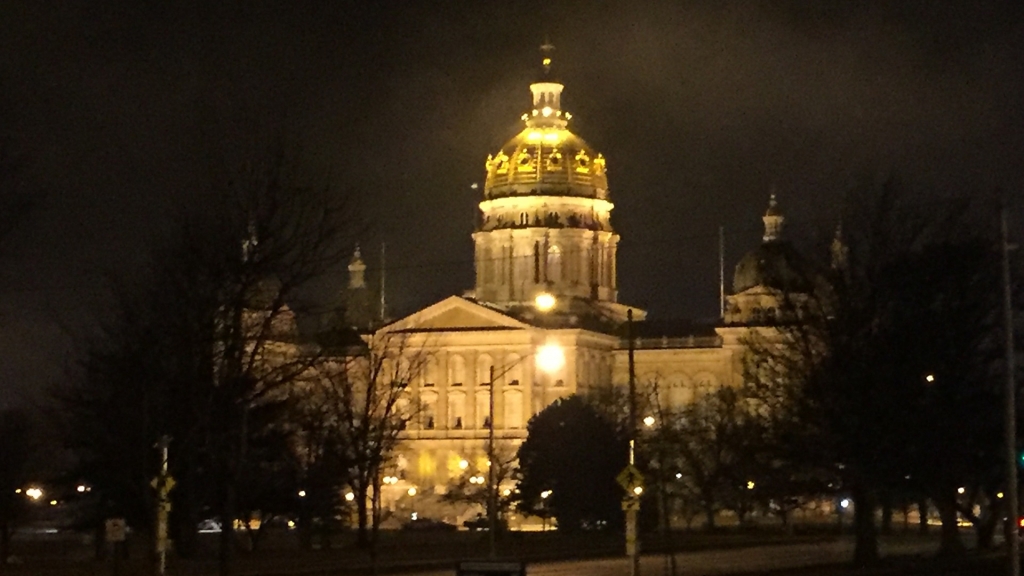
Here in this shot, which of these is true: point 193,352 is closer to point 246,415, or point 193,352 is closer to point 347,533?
point 246,415

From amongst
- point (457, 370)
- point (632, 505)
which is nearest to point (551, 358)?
point (457, 370)

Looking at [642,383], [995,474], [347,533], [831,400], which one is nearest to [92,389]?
[831,400]

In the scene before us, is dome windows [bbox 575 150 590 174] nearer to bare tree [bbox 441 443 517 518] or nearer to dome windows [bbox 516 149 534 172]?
dome windows [bbox 516 149 534 172]

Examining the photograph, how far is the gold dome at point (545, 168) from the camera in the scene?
170500mm

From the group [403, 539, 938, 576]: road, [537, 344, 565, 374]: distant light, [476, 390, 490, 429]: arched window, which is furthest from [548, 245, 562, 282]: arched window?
[403, 539, 938, 576]: road

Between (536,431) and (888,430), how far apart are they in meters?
52.9

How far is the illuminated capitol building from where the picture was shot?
527ft

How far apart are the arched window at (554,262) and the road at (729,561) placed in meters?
84.1

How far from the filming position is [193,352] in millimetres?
42281

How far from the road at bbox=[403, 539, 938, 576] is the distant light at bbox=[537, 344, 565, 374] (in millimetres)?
64263

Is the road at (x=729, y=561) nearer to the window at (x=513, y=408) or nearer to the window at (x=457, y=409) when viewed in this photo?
the window at (x=513, y=408)

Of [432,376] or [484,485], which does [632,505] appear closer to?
[484,485]

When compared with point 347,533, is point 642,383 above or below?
above

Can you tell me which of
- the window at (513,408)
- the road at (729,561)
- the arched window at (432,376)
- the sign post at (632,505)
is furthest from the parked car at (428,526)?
the sign post at (632,505)
